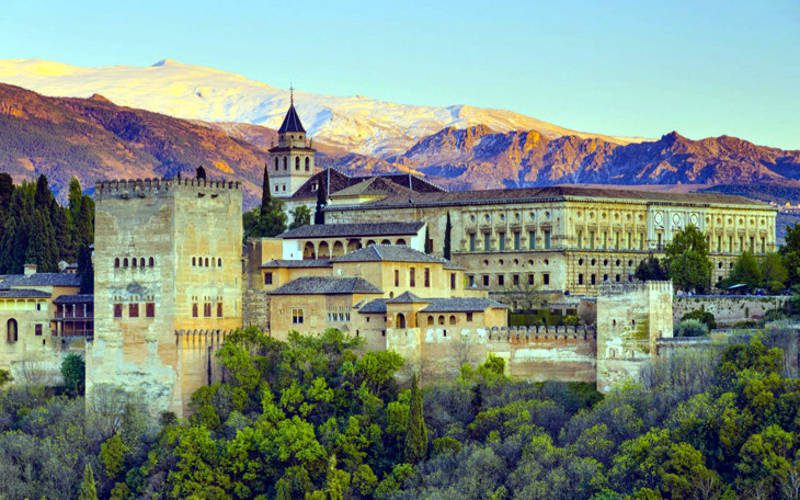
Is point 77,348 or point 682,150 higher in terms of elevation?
point 682,150

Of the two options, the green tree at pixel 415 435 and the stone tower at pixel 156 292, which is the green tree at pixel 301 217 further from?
the green tree at pixel 415 435

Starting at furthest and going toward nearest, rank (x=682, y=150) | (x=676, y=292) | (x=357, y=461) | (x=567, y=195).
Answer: (x=682, y=150) → (x=567, y=195) → (x=676, y=292) → (x=357, y=461)

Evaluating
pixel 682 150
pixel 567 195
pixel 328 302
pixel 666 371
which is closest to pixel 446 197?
pixel 567 195

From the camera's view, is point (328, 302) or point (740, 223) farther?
point (740, 223)

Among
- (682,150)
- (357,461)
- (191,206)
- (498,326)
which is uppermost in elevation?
(682,150)

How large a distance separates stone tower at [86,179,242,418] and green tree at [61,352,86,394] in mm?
4027

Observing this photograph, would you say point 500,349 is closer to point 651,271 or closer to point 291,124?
point 651,271

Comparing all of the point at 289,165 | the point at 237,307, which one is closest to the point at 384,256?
the point at 237,307

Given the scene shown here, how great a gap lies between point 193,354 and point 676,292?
25764mm

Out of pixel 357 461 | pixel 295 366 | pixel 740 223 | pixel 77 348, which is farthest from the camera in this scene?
pixel 740 223

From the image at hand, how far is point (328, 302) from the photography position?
7594cm

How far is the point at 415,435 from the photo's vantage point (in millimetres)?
67562

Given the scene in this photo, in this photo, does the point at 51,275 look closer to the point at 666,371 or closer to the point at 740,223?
the point at 666,371

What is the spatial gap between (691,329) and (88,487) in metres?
25.6
